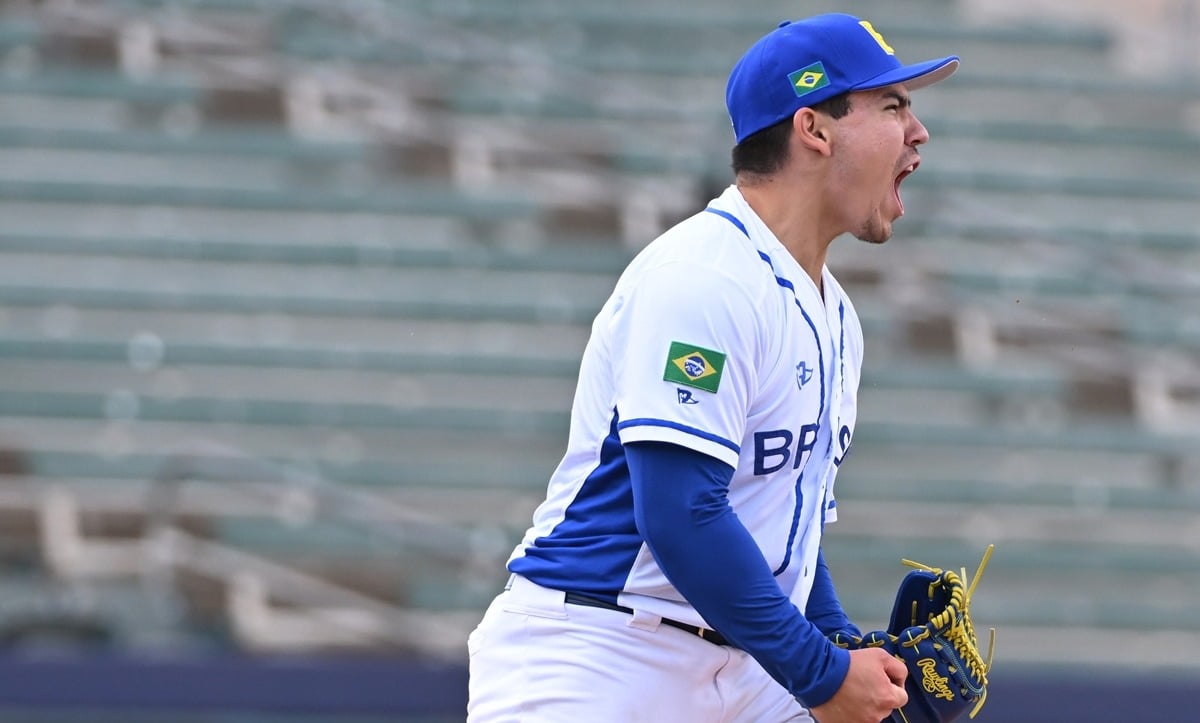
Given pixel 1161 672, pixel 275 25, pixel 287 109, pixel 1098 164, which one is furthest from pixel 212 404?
pixel 1098 164

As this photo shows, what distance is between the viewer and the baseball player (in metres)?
2.49

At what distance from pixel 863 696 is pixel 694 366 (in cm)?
53

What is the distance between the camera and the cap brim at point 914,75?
2.69 meters

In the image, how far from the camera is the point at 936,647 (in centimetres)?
279

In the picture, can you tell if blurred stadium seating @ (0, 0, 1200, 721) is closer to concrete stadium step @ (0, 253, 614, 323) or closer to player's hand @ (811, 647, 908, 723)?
concrete stadium step @ (0, 253, 614, 323)

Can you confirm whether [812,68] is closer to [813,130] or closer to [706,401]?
[813,130]

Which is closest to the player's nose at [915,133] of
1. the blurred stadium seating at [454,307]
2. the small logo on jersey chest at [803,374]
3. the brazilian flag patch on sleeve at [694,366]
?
the small logo on jersey chest at [803,374]

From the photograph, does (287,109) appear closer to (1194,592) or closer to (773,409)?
(1194,592)

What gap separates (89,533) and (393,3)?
3597 mm

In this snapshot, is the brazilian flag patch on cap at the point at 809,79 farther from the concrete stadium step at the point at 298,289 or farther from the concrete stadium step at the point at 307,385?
the concrete stadium step at the point at 298,289

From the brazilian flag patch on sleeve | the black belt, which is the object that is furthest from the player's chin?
the black belt

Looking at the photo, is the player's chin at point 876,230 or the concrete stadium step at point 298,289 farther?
→ the concrete stadium step at point 298,289

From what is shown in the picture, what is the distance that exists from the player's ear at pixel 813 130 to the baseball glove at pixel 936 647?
68cm

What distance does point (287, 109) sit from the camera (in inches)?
358
